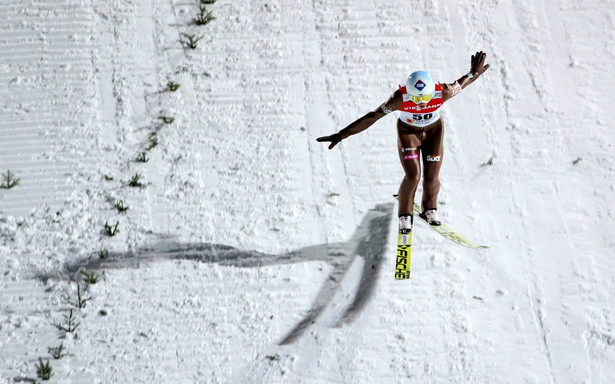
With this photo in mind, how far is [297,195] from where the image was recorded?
8859 mm

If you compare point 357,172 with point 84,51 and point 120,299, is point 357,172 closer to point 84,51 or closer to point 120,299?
point 120,299

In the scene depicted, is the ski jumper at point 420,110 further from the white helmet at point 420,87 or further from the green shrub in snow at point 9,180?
the green shrub in snow at point 9,180

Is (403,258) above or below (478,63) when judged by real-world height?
below

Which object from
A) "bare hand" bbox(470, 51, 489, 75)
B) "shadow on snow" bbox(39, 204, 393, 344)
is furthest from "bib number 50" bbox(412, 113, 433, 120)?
"shadow on snow" bbox(39, 204, 393, 344)

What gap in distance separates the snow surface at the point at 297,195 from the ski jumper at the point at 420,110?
1077 millimetres

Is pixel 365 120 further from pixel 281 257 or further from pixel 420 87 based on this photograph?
pixel 281 257

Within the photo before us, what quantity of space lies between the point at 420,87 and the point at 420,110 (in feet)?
0.88

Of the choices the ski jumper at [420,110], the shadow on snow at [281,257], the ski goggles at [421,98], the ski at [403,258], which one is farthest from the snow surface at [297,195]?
the ski goggles at [421,98]

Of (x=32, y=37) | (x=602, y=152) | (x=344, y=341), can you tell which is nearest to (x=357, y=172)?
(x=344, y=341)

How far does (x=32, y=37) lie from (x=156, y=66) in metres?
1.39

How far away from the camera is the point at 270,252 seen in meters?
8.48

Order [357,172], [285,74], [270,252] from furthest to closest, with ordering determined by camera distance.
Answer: [285,74] < [357,172] < [270,252]

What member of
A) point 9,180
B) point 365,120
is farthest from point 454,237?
point 9,180

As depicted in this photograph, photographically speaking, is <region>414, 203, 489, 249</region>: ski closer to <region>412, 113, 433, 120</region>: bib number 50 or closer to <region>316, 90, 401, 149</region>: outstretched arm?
<region>412, 113, 433, 120</region>: bib number 50
